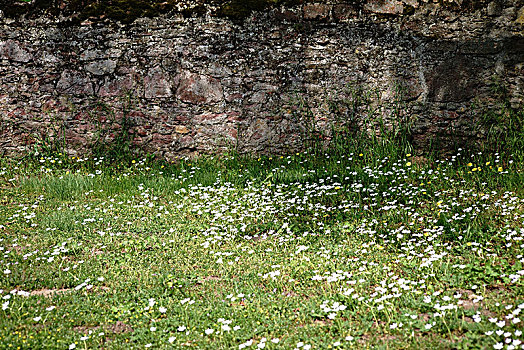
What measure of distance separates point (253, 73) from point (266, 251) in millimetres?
3041

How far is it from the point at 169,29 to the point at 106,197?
2451 millimetres

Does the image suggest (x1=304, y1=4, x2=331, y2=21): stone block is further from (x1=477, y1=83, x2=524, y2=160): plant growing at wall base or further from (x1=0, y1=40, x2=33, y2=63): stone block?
(x1=0, y1=40, x2=33, y2=63): stone block

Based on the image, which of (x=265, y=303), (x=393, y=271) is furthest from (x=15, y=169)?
(x=393, y=271)

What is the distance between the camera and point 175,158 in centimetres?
686

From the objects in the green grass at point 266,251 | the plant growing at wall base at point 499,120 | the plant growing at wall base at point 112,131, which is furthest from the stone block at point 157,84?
the plant growing at wall base at point 499,120

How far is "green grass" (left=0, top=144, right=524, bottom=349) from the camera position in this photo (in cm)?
326

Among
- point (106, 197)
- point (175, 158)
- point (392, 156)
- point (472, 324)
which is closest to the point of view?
point (472, 324)

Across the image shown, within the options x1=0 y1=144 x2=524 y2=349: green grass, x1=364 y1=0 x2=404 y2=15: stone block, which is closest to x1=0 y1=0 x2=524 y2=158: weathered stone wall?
x1=364 y1=0 x2=404 y2=15: stone block

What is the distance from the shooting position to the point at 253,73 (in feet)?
22.0

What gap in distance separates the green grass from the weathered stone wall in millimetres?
423

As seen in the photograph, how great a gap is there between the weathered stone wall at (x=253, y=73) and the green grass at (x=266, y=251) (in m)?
0.42

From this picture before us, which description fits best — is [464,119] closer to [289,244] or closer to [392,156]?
[392,156]

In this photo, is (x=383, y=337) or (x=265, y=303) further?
(x=265, y=303)

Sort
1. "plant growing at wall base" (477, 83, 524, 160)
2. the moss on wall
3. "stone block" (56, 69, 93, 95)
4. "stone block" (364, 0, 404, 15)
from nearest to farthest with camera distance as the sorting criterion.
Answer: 1. "plant growing at wall base" (477, 83, 524, 160)
2. "stone block" (364, 0, 404, 15)
3. the moss on wall
4. "stone block" (56, 69, 93, 95)
